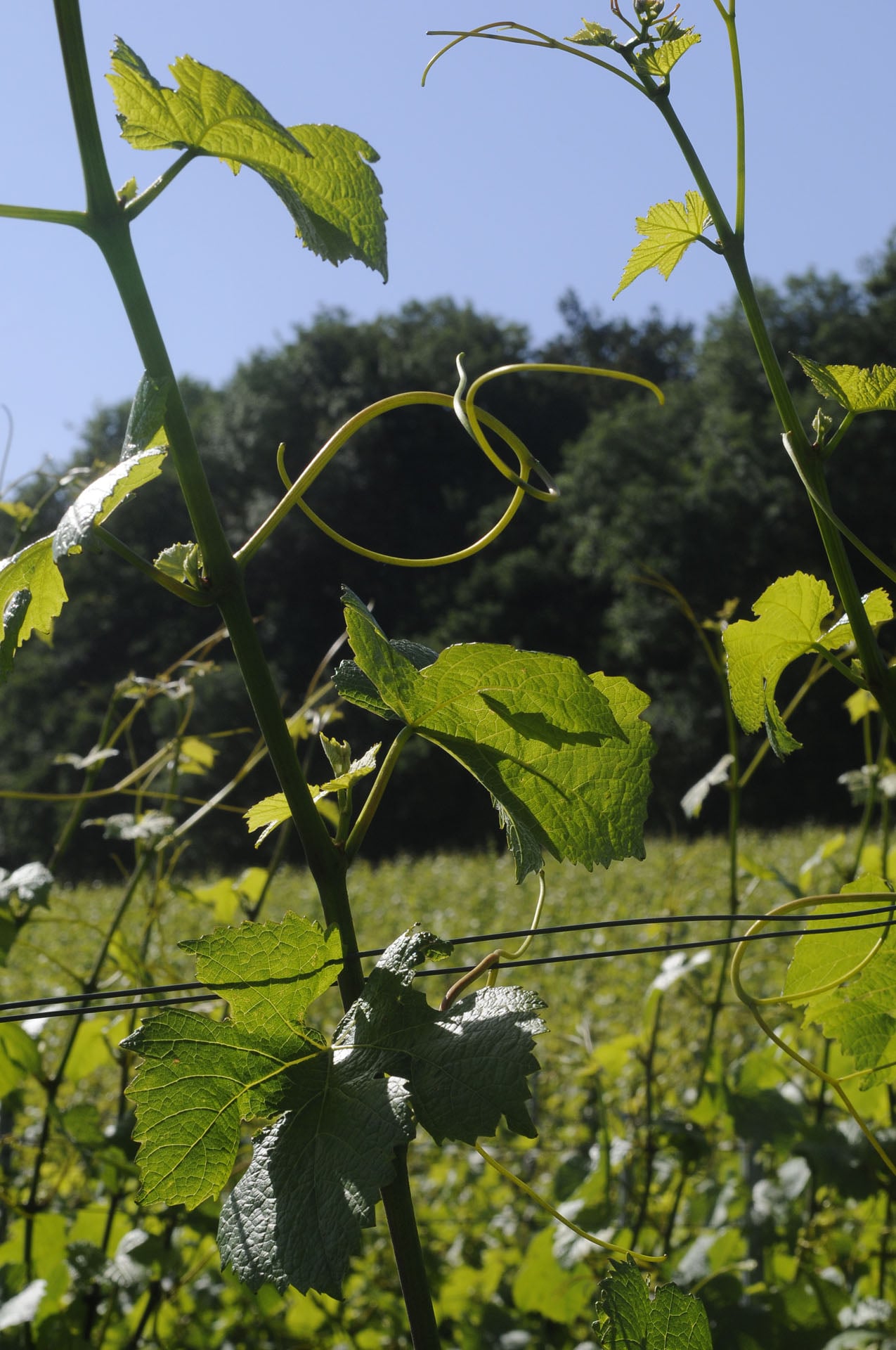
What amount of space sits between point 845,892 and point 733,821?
60 cm

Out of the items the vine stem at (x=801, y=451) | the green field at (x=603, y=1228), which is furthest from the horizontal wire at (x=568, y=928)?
the green field at (x=603, y=1228)

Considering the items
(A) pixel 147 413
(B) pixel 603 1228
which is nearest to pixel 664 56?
(A) pixel 147 413

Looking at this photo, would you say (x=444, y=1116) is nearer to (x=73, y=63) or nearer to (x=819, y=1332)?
(x=73, y=63)

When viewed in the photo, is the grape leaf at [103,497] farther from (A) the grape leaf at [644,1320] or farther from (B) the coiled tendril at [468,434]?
(A) the grape leaf at [644,1320]

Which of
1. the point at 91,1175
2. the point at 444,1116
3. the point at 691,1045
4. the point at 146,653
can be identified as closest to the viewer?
the point at 444,1116

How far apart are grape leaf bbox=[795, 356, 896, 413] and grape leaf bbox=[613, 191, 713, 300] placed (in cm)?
9

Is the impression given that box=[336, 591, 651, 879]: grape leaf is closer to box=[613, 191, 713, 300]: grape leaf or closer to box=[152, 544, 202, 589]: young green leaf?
box=[152, 544, 202, 589]: young green leaf

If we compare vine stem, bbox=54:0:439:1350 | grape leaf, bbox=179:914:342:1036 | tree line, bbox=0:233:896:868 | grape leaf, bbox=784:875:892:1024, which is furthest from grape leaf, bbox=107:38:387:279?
tree line, bbox=0:233:896:868

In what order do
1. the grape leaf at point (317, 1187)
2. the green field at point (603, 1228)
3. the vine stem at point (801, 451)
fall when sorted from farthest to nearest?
the green field at point (603, 1228), the vine stem at point (801, 451), the grape leaf at point (317, 1187)

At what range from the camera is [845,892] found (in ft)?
1.78

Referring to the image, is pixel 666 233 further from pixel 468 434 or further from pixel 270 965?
pixel 270 965

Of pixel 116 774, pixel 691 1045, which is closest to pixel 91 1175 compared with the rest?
pixel 691 1045

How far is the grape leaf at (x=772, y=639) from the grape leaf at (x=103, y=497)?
279mm

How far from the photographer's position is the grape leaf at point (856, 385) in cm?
48
